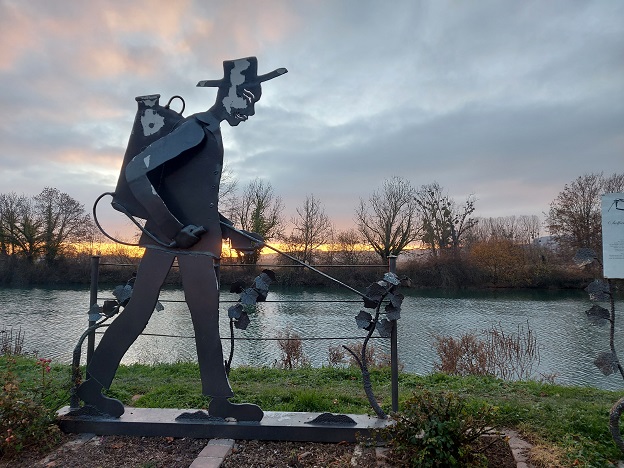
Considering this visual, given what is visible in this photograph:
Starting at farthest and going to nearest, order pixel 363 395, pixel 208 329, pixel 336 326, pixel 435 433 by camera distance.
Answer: pixel 336 326 < pixel 363 395 < pixel 208 329 < pixel 435 433

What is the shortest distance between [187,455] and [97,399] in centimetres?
98

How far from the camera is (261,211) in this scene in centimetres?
2222

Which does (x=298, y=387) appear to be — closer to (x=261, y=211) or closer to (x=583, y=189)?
(x=261, y=211)

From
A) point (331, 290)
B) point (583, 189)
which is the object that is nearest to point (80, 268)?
point (331, 290)

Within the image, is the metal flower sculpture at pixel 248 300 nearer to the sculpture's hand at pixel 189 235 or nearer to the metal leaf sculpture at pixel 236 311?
the metal leaf sculpture at pixel 236 311

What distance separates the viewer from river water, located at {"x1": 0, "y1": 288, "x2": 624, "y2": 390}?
840 centimetres

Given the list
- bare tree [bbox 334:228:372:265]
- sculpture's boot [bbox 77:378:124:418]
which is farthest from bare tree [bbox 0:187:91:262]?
sculpture's boot [bbox 77:378:124:418]

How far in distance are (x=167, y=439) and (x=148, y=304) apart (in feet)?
3.35

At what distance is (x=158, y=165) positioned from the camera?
3.29 meters

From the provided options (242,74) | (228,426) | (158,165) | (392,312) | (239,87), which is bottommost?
(228,426)

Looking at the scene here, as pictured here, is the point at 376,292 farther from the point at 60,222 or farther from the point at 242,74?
the point at 60,222

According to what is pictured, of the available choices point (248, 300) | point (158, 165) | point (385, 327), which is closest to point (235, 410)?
point (248, 300)

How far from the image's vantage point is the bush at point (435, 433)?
8.09ft

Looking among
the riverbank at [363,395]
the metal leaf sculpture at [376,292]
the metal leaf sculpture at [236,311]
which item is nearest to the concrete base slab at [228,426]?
the riverbank at [363,395]
